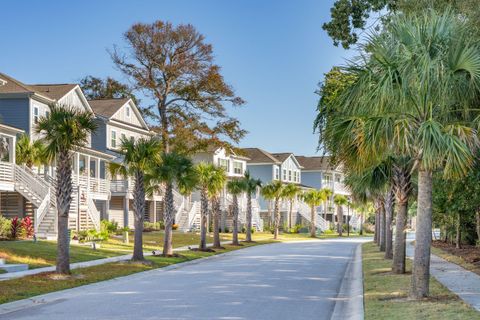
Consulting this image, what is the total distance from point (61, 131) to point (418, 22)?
1145 centimetres

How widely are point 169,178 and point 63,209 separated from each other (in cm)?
997

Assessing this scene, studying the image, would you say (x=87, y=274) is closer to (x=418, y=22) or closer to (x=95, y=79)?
(x=418, y=22)

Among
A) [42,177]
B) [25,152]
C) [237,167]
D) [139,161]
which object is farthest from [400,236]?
[237,167]

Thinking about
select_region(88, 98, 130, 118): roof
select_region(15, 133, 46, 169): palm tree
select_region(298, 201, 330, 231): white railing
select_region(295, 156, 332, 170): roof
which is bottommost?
select_region(298, 201, 330, 231): white railing

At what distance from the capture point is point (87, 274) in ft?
72.3

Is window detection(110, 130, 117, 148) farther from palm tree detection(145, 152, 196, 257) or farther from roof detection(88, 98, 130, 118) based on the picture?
palm tree detection(145, 152, 196, 257)

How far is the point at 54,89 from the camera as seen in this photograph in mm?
47188

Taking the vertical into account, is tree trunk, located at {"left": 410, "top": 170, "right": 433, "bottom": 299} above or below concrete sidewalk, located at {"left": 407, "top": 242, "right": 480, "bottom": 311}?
above

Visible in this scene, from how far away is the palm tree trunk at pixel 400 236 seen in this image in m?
20.5

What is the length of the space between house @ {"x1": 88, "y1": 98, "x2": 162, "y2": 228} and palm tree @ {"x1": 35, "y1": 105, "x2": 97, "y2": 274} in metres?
27.2

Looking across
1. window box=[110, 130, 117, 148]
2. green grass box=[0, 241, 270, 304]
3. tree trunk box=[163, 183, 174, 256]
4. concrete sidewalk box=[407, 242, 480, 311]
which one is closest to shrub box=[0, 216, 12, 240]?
tree trunk box=[163, 183, 174, 256]

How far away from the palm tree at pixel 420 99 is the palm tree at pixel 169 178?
16.6 meters

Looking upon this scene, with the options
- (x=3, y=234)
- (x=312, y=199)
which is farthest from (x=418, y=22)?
(x=312, y=199)

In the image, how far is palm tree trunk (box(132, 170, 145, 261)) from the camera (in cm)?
2773
